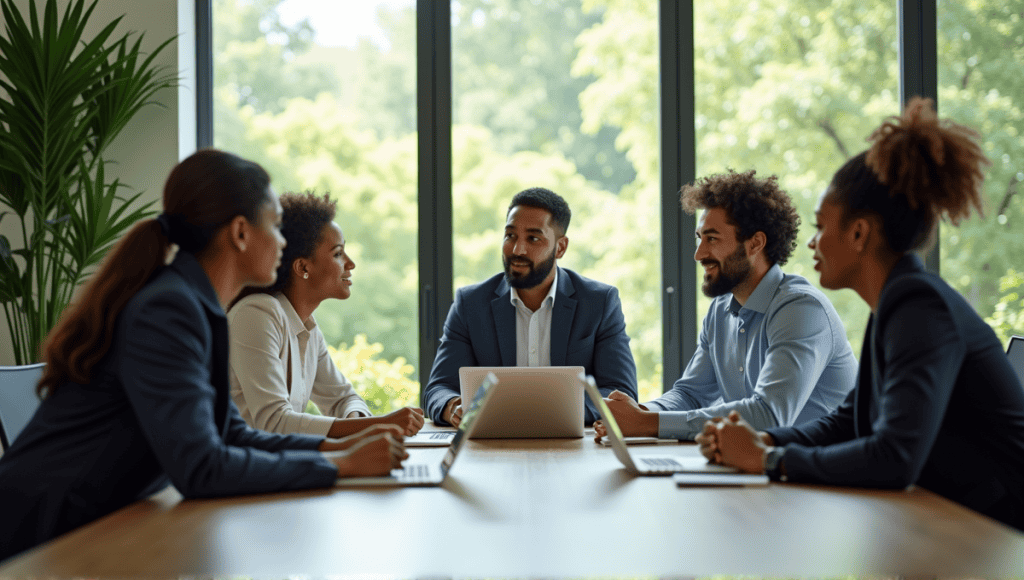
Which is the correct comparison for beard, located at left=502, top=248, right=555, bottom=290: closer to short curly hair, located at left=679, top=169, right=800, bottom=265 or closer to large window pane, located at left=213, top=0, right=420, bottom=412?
short curly hair, located at left=679, top=169, right=800, bottom=265

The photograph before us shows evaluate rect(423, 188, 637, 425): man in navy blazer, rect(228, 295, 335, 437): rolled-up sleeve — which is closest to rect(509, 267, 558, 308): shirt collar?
rect(423, 188, 637, 425): man in navy blazer

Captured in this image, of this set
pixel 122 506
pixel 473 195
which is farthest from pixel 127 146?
pixel 122 506

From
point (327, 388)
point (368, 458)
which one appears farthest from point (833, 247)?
point (327, 388)

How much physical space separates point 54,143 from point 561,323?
2.08 meters

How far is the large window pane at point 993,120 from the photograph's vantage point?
3.87 metres

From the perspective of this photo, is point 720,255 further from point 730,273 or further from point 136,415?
point 136,415

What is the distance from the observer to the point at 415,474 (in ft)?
5.25

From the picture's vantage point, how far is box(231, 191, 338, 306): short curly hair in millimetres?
2549

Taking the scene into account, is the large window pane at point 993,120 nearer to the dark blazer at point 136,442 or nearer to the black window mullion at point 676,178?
the black window mullion at point 676,178

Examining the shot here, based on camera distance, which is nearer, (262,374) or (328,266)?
(262,374)

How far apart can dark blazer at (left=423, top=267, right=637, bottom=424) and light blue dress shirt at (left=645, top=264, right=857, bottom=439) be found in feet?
0.85

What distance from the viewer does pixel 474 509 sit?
4.42 ft

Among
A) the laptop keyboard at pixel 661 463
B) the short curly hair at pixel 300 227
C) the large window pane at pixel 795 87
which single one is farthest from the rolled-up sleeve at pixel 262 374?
the large window pane at pixel 795 87

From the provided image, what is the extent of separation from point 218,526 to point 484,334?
1.87 m
